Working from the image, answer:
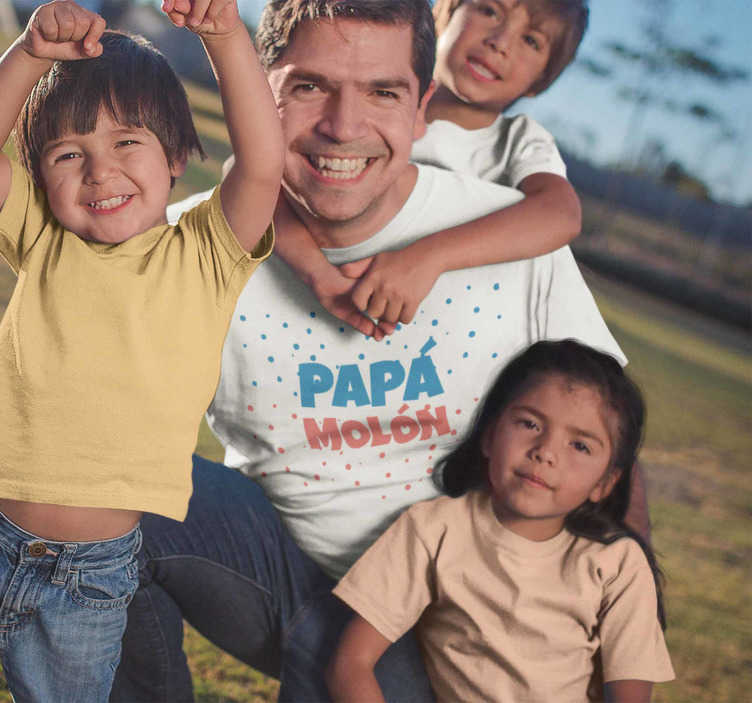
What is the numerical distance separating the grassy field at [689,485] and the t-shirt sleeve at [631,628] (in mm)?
400

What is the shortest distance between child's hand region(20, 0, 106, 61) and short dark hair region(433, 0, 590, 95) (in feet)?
2.27

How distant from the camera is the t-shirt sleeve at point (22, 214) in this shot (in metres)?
0.90

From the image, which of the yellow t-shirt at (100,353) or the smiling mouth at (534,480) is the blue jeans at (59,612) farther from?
the smiling mouth at (534,480)

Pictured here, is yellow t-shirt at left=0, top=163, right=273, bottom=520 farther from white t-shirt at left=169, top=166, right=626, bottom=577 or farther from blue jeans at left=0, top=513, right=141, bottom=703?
white t-shirt at left=169, top=166, right=626, bottom=577

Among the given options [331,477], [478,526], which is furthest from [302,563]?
[478,526]

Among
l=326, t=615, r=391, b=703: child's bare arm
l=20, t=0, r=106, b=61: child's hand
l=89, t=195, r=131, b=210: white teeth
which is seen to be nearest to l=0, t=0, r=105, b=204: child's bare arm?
l=20, t=0, r=106, b=61: child's hand

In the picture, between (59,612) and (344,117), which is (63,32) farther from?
(59,612)

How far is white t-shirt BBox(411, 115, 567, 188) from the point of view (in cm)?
131

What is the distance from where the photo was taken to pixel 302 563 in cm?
130

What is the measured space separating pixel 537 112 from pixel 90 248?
32.9 inches

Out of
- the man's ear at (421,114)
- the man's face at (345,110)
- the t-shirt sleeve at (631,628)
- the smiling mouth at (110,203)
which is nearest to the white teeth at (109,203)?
the smiling mouth at (110,203)

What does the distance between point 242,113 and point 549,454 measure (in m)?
0.58

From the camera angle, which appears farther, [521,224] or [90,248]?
[521,224]

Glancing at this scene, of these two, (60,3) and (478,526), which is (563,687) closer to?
(478,526)
